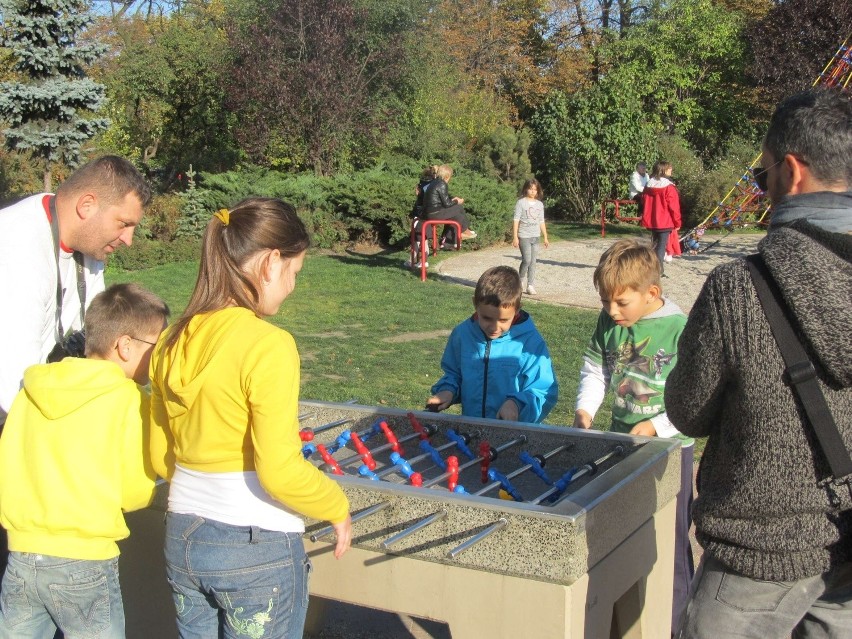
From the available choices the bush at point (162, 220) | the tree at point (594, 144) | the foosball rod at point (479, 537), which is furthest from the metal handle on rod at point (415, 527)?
the tree at point (594, 144)

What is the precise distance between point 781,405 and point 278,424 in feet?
3.80

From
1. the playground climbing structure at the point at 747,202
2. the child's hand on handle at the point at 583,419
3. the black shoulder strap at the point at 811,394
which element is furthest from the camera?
the playground climbing structure at the point at 747,202

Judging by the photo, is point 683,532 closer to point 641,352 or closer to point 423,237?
point 641,352

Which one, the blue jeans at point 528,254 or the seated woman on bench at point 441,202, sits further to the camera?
the seated woman on bench at point 441,202

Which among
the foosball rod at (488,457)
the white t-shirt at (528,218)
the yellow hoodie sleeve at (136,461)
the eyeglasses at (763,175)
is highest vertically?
the eyeglasses at (763,175)

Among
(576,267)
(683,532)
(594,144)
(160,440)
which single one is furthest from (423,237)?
(160,440)

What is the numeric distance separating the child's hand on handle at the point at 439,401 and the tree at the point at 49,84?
12279 mm

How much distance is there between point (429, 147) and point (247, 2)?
18.6ft

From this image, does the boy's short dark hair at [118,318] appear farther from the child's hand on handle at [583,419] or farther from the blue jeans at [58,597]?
the child's hand on handle at [583,419]

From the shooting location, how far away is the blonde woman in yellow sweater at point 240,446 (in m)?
2.28

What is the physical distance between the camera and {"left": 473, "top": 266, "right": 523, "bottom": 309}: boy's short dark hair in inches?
155

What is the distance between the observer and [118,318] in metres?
2.85

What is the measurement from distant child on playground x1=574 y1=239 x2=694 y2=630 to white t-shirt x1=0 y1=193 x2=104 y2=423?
1.91 metres

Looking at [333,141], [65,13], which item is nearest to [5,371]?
[65,13]
